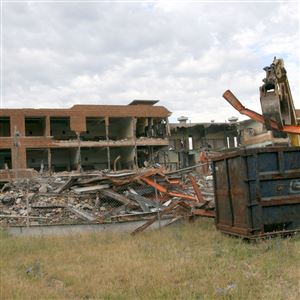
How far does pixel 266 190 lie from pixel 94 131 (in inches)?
1837

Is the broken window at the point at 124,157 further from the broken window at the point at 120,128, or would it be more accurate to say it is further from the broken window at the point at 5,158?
the broken window at the point at 5,158

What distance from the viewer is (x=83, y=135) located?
54.2 metres

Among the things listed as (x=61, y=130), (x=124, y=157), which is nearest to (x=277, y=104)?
(x=124, y=157)

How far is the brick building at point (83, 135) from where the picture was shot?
46000 millimetres

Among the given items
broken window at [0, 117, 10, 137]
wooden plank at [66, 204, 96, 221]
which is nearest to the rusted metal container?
wooden plank at [66, 204, 96, 221]

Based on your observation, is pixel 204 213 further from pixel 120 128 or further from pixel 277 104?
pixel 120 128

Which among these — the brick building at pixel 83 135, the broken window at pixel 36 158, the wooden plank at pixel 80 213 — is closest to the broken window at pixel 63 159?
the brick building at pixel 83 135

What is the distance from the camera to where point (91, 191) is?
16.9 meters

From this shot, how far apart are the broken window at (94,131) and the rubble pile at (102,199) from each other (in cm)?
3542

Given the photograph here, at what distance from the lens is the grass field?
643cm

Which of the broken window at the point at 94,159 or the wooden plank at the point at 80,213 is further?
the broken window at the point at 94,159

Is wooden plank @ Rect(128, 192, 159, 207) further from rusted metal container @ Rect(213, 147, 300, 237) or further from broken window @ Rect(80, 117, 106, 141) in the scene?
broken window @ Rect(80, 117, 106, 141)

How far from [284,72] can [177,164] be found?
39847mm

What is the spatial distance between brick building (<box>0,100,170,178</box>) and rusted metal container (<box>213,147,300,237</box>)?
37176 millimetres
